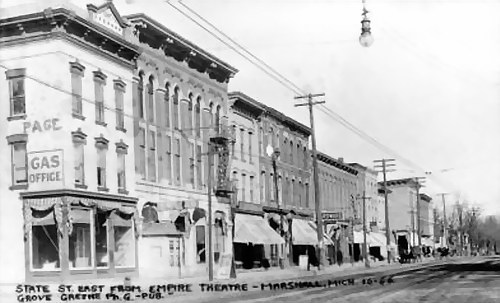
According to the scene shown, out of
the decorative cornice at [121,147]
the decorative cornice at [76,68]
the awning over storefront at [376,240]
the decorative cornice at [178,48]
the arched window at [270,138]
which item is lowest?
the awning over storefront at [376,240]

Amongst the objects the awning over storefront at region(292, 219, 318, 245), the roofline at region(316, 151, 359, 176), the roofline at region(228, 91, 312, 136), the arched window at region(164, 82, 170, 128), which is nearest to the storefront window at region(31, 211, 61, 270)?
the arched window at region(164, 82, 170, 128)

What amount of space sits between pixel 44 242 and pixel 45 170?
3.13 meters

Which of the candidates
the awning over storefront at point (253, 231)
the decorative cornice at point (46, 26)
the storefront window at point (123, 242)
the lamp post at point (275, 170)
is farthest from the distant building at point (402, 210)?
the decorative cornice at point (46, 26)

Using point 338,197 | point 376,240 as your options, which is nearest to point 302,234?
point 338,197

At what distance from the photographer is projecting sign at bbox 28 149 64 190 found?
34344mm

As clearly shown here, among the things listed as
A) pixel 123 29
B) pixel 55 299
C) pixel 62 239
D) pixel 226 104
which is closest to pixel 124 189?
pixel 62 239

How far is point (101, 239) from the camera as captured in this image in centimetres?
3734

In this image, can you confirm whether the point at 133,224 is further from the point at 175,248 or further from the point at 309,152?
the point at 309,152

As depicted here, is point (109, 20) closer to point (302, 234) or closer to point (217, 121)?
point (217, 121)

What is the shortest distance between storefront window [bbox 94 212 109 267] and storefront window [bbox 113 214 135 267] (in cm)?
69

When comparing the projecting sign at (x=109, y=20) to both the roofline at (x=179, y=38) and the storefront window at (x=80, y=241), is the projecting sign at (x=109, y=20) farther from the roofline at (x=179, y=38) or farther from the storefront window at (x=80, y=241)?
the storefront window at (x=80, y=241)

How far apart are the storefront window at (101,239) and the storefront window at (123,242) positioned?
0.69 meters

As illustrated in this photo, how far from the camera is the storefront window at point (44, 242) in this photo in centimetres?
3416

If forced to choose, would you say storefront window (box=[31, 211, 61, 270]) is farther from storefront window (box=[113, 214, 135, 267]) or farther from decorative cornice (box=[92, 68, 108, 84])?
decorative cornice (box=[92, 68, 108, 84])
